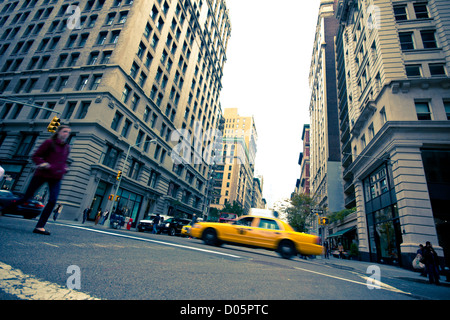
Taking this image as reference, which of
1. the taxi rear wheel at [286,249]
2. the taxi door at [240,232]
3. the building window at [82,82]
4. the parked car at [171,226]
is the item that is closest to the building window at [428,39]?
the taxi rear wheel at [286,249]

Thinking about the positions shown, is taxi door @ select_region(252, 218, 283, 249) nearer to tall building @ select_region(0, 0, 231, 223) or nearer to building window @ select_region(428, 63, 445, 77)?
tall building @ select_region(0, 0, 231, 223)

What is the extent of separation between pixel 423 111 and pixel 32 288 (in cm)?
2409

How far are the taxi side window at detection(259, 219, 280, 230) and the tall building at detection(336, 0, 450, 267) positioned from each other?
1108cm

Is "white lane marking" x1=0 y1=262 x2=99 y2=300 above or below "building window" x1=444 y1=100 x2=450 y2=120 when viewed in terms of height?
below

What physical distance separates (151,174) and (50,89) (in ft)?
50.3

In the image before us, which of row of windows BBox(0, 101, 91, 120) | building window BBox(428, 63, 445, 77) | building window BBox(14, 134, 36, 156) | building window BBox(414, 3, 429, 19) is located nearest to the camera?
building window BBox(428, 63, 445, 77)

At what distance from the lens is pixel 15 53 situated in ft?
102

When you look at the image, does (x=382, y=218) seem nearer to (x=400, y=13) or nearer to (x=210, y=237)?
(x=210, y=237)

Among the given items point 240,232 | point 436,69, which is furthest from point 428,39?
point 240,232

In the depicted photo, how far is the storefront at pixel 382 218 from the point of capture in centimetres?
1709

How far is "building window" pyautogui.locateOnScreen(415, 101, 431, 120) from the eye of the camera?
693 inches

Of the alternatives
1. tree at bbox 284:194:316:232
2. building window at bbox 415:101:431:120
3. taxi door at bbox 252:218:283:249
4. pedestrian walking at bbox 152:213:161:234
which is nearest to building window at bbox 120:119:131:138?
pedestrian walking at bbox 152:213:161:234

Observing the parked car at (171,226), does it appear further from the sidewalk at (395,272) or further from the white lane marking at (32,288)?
the white lane marking at (32,288)
